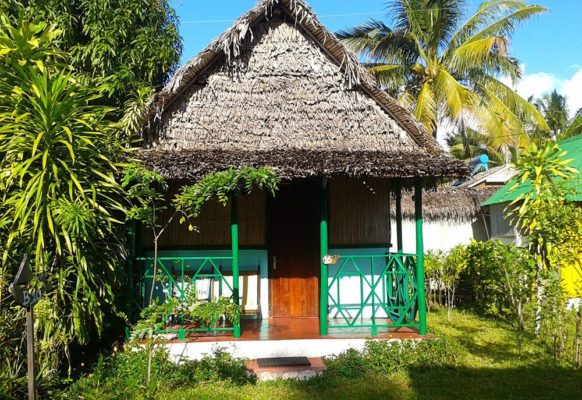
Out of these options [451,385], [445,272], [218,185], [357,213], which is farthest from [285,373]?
[445,272]

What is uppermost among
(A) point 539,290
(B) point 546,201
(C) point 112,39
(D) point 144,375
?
(C) point 112,39

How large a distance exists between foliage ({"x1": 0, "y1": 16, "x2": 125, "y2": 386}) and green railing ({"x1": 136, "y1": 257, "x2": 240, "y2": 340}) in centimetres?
86

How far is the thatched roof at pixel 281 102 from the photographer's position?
6617mm

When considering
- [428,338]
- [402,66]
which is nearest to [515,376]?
[428,338]

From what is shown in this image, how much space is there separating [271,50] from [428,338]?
4.92m

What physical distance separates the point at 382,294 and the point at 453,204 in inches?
370

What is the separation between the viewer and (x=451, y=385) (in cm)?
520

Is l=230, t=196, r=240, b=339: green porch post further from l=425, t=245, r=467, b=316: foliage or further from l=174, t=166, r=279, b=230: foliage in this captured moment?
l=425, t=245, r=467, b=316: foliage

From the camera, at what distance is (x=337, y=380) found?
5316mm

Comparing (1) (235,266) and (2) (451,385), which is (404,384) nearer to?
(2) (451,385)

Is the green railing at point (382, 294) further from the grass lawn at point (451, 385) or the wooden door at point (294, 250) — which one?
the grass lawn at point (451, 385)

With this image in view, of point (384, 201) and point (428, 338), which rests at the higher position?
point (384, 201)

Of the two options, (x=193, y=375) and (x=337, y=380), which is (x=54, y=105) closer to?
(x=193, y=375)

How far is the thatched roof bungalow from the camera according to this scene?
608cm
